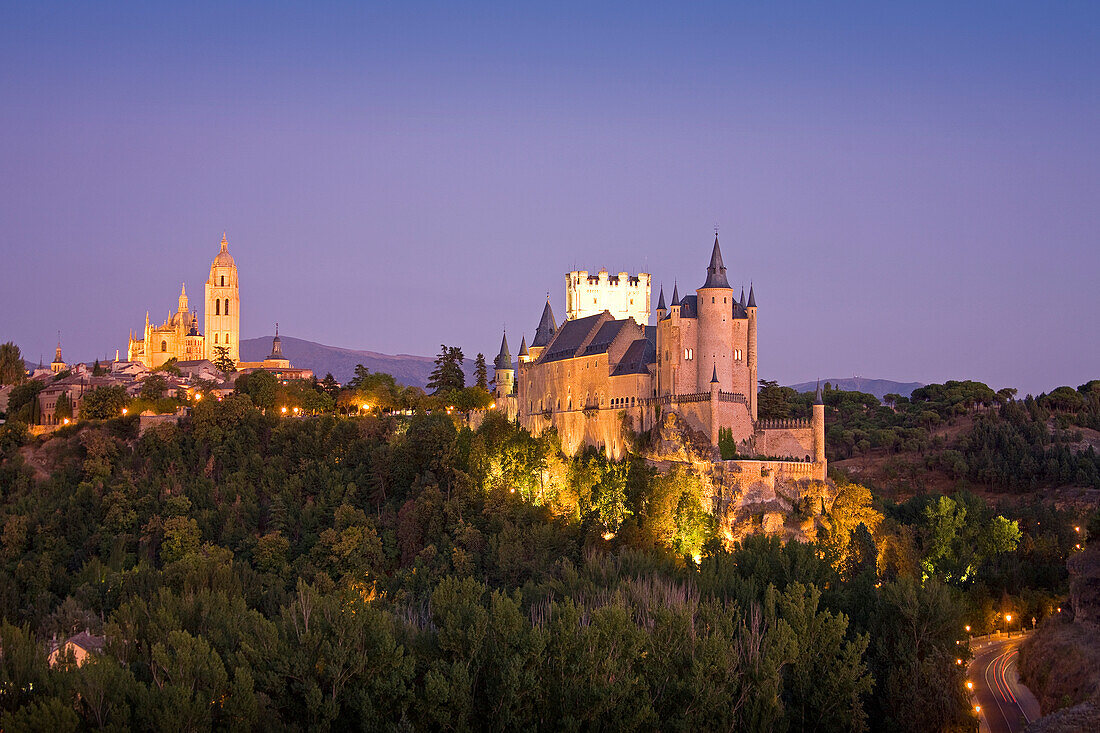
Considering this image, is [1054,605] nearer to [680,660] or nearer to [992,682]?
[992,682]

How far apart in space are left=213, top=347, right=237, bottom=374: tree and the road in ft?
230

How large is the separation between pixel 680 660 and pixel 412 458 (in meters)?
35.6

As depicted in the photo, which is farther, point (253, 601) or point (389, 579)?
point (389, 579)

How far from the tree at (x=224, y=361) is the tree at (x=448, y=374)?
25.2 metres

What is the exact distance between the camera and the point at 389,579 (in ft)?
207

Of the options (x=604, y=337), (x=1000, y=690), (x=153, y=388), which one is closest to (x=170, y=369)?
(x=153, y=388)

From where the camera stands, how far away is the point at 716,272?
63531 millimetres

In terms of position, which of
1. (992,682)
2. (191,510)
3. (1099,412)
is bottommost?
(992,682)

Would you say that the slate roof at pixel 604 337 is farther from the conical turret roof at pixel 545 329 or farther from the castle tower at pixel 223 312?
the castle tower at pixel 223 312

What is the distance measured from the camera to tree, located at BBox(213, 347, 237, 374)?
357 feet

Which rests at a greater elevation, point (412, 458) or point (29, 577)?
point (412, 458)

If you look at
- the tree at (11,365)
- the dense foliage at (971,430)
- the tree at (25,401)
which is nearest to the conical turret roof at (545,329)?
the dense foliage at (971,430)

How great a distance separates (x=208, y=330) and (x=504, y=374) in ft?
179

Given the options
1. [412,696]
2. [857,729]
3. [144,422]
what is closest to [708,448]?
[857,729]
